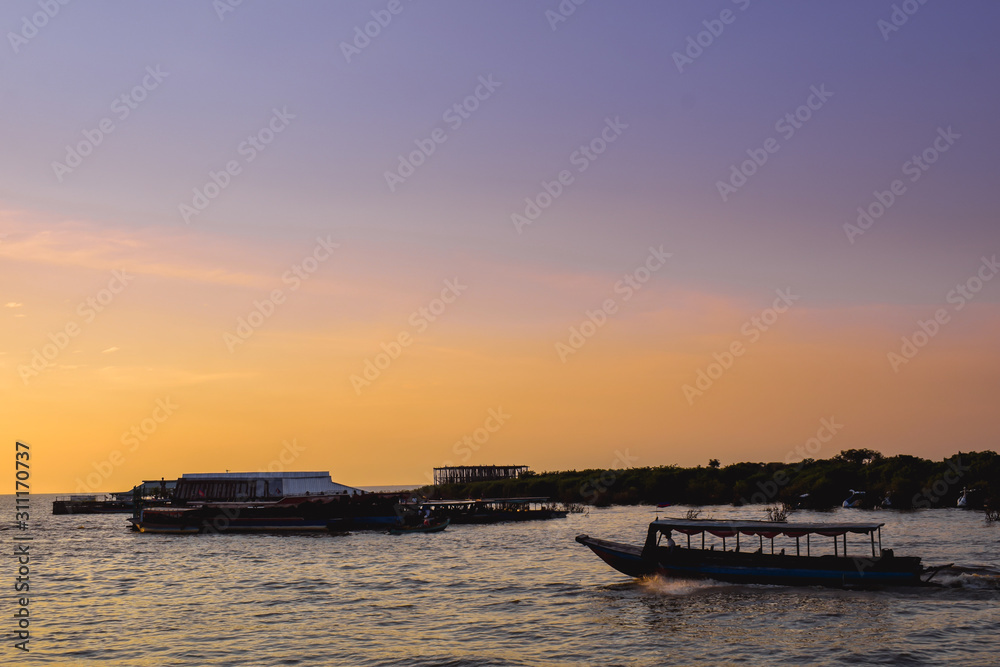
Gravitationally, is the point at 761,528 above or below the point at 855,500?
above

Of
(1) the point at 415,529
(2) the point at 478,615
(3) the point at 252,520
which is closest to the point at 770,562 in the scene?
(2) the point at 478,615

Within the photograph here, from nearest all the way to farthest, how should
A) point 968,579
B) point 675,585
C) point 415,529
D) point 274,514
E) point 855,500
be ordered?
point 968,579 < point 675,585 < point 415,529 < point 274,514 < point 855,500

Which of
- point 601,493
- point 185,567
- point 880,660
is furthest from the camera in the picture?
point 601,493

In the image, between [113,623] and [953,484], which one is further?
[953,484]

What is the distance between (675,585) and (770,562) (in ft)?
17.2

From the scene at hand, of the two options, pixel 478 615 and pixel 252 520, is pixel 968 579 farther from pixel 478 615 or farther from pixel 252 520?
pixel 252 520

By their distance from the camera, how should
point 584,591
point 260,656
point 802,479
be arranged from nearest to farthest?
point 260,656
point 584,591
point 802,479

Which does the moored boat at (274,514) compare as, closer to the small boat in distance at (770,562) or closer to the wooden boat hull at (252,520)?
the wooden boat hull at (252,520)

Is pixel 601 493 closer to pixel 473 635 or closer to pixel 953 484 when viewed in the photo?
pixel 953 484

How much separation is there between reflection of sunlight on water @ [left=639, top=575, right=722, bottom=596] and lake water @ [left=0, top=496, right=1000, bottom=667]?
0.43 feet

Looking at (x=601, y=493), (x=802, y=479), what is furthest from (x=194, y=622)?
(x=601, y=493)

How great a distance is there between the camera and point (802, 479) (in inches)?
5113

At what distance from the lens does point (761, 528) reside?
4366 centimetres

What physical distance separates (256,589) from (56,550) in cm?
4468
